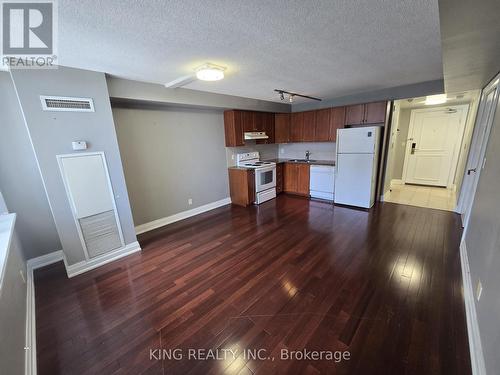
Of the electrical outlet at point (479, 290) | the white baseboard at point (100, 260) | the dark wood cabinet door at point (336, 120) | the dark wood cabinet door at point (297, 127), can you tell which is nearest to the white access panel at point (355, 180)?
the dark wood cabinet door at point (336, 120)

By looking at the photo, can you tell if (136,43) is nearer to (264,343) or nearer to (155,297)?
(155,297)

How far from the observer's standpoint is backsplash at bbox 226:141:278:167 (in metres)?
4.86

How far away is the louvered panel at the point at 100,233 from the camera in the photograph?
2.54 meters

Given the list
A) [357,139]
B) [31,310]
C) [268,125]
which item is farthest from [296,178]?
[31,310]

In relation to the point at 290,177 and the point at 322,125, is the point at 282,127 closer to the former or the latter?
the point at 322,125

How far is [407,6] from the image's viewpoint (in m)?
1.33

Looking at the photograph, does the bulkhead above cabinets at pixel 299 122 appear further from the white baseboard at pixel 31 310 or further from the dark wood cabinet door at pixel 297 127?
the white baseboard at pixel 31 310

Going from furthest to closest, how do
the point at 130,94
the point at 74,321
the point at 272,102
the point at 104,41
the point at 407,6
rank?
1. the point at 272,102
2. the point at 130,94
3. the point at 74,321
4. the point at 104,41
5. the point at 407,6

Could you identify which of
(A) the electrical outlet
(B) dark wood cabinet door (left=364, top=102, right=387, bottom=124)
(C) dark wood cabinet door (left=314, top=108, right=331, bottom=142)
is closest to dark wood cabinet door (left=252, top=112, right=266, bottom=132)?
(C) dark wood cabinet door (left=314, top=108, right=331, bottom=142)

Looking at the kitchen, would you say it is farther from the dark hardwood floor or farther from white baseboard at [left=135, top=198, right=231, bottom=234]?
the dark hardwood floor

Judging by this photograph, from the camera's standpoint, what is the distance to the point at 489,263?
147 cm

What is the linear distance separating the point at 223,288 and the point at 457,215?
14.5ft

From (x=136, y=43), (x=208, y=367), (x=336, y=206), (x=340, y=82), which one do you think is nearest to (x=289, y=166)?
(x=336, y=206)

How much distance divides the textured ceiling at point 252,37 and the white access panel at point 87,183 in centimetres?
105
